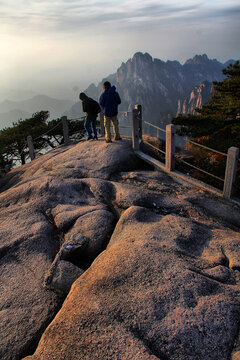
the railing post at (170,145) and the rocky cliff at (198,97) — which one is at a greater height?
the railing post at (170,145)

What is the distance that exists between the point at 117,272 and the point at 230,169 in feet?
11.9

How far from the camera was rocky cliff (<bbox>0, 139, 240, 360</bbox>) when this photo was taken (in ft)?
9.53

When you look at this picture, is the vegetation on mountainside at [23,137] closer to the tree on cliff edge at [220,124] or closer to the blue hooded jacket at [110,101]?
the tree on cliff edge at [220,124]

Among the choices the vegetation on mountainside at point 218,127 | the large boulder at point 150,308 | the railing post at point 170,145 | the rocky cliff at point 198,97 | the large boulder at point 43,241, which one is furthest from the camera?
the rocky cliff at point 198,97

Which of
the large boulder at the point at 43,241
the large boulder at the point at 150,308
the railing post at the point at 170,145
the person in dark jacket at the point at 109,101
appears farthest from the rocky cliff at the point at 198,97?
the large boulder at the point at 150,308

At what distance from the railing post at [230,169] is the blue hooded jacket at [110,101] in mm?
4930

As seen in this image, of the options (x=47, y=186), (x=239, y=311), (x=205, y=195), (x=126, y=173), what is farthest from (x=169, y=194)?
(x=239, y=311)

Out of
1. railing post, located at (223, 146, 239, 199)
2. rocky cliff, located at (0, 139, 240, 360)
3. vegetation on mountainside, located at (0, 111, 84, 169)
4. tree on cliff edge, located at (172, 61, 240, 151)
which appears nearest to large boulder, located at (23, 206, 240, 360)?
rocky cliff, located at (0, 139, 240, 360)

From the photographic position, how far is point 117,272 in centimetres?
370

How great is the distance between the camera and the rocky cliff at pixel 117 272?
9.53 ft

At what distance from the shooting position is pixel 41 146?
22844 millimetres

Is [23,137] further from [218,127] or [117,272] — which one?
[117,272]

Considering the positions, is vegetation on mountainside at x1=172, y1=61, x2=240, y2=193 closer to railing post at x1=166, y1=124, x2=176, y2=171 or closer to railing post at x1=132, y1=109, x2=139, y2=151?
railing post at x1=132, y1=109, x2=139, y2=151

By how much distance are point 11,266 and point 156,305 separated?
302cm
